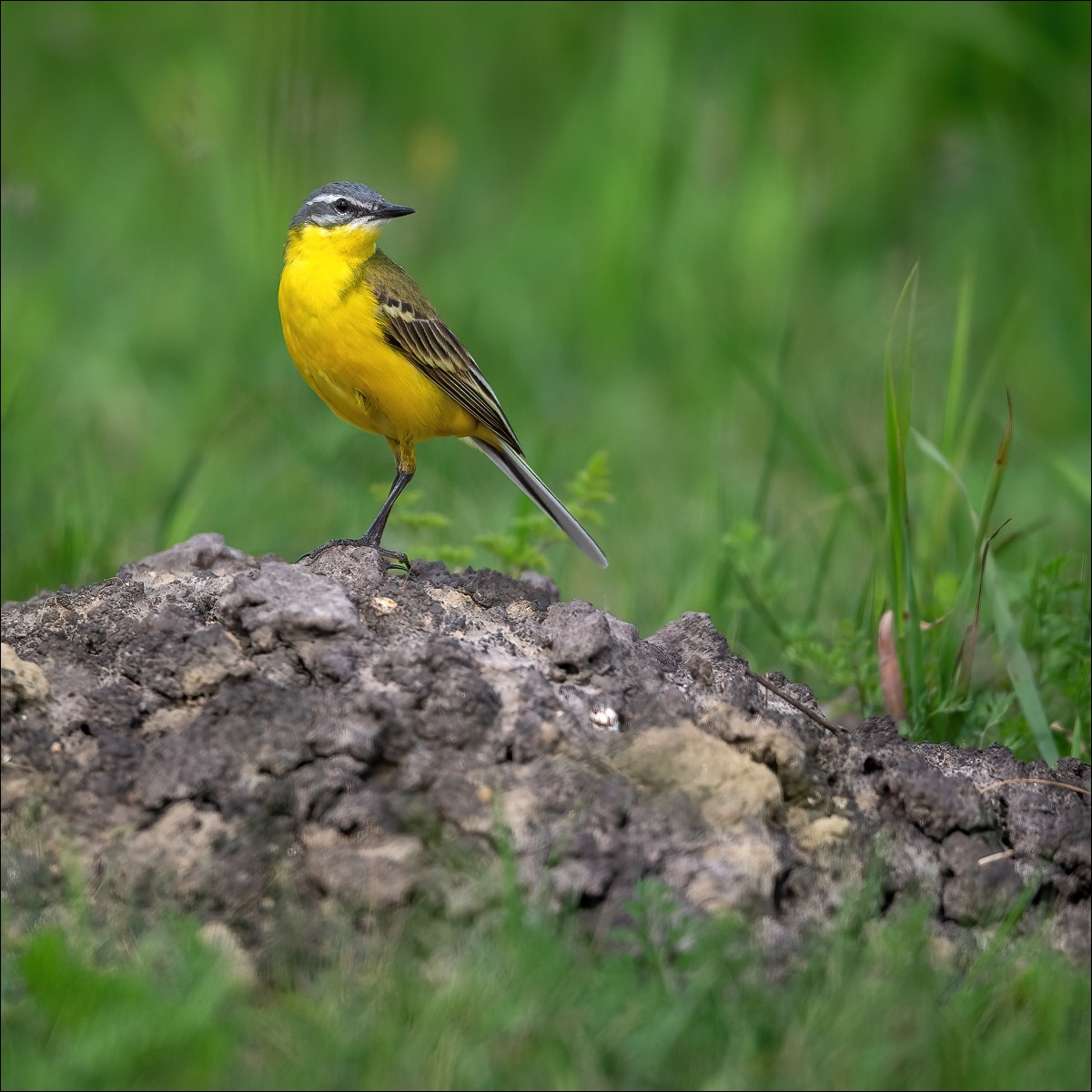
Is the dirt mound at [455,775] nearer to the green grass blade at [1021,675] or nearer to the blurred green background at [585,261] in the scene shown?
the green grass blade at [1021,675]

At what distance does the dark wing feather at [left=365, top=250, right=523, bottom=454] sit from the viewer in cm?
476

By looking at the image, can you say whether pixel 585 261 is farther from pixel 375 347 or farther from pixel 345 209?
pixel 375 347

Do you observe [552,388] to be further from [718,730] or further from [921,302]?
[718,730]

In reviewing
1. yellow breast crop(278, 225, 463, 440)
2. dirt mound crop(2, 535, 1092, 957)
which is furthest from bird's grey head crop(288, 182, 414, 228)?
dirt mound crop(2, 535, 1092, 957)

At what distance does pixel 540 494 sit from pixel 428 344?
60cm

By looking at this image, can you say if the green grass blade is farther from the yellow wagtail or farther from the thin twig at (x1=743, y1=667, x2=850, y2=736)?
the yellow wagtail

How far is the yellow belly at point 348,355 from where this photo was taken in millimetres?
4629

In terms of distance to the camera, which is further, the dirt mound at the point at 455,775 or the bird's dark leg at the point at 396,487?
the bird's dark leg at the point at 396,487

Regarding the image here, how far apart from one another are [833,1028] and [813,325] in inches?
277

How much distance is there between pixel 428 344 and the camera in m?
4.82

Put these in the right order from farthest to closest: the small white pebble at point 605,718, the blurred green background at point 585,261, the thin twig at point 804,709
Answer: the blurred green background at point 585,261
the thin twig at point 804,709
the small white pebble at point 605,718

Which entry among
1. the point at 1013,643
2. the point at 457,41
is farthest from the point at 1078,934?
the point at 457,41

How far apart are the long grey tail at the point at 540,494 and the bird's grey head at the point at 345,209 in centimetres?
76

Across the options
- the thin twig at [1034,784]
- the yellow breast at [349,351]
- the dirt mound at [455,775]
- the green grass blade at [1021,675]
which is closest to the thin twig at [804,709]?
the dirt mound at [455,775]
